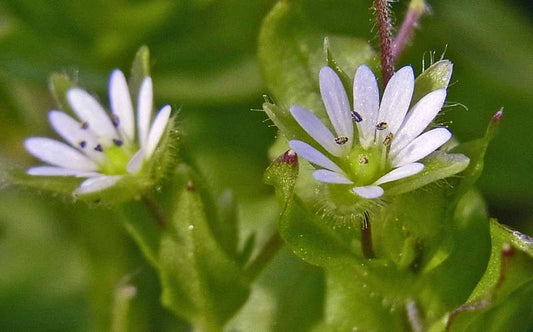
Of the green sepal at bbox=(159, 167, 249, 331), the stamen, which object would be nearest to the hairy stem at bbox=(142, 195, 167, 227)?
the green sepal at bbox=(159, 167, 249, 331)

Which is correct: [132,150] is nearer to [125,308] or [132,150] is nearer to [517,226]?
[125,308]

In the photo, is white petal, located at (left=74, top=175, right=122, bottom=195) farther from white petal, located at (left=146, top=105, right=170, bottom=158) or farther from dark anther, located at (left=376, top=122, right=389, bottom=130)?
dark anther, located at (left=376, top=122, right=389, bottom=130)

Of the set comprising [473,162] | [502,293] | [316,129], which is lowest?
[502,293]

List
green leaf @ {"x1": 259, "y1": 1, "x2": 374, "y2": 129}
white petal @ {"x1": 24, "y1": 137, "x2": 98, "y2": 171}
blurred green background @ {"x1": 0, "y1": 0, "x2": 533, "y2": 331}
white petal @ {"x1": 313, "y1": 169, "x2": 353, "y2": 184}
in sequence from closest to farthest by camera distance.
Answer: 1. white petal @ {"x1": 313, "y1": 169, "x2": 353, "y2": 184}
2. white petal @ {"x1": 24, "y1": 137, "x2": 98, "y2": 171}
3. green leaf @ {"x1": 259, "y1": 1, "x2": 374, "y2": 129}
4. blurred green background @ {"x1": 0, "y1": 0, "x2": 533, "y2": 331}

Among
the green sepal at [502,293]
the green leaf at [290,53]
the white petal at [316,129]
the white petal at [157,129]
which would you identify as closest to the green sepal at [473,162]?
the green sepal at [502,293]

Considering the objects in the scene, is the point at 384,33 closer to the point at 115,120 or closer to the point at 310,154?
the point at 310,154

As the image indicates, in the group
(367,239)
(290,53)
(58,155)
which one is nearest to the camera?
(367,239)

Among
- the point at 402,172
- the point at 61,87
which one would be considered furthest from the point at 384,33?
the point at 61,87
